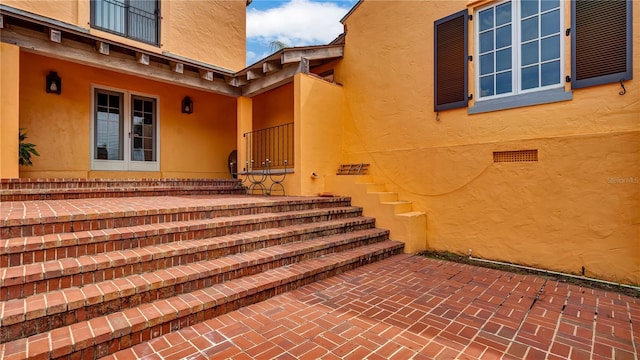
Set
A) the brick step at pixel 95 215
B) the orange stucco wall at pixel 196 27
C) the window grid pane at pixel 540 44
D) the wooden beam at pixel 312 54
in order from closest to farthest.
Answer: the brick step at pixel 95 215
the window grid pane at pixel 540 44
the wooden beam at pixel 312 54
the orange stucco wall at pixel 196 27

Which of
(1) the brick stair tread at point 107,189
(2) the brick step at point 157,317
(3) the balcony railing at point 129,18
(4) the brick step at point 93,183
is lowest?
(2) the brick step at point 157,317

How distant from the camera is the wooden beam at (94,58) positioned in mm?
4895

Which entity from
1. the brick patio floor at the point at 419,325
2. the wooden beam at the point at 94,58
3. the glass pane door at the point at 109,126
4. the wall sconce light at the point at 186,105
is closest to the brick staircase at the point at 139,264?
the brick patio floor at the point at 419,325

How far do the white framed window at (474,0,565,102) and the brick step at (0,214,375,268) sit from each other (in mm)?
4242

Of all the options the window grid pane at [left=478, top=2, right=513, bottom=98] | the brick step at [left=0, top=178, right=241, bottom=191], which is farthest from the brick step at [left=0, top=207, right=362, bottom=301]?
the window grid pane at [left=478, top=2, right=513, bottom=98]

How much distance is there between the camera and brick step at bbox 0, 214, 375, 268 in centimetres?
262

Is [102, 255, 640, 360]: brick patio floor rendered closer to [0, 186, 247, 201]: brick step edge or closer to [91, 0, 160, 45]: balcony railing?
[0, 186, 247, 201]: brick step edge

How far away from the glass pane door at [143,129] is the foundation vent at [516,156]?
7.41 m

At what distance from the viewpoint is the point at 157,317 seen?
2.41 meters

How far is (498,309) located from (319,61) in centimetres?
600

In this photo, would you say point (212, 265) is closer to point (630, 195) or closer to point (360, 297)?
point (360, 297)

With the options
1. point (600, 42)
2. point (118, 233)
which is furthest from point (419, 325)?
point (600, 42)

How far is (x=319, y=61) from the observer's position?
717cm

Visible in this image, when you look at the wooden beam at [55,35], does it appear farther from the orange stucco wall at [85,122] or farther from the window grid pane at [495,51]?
the window grid pane at [495,51]
